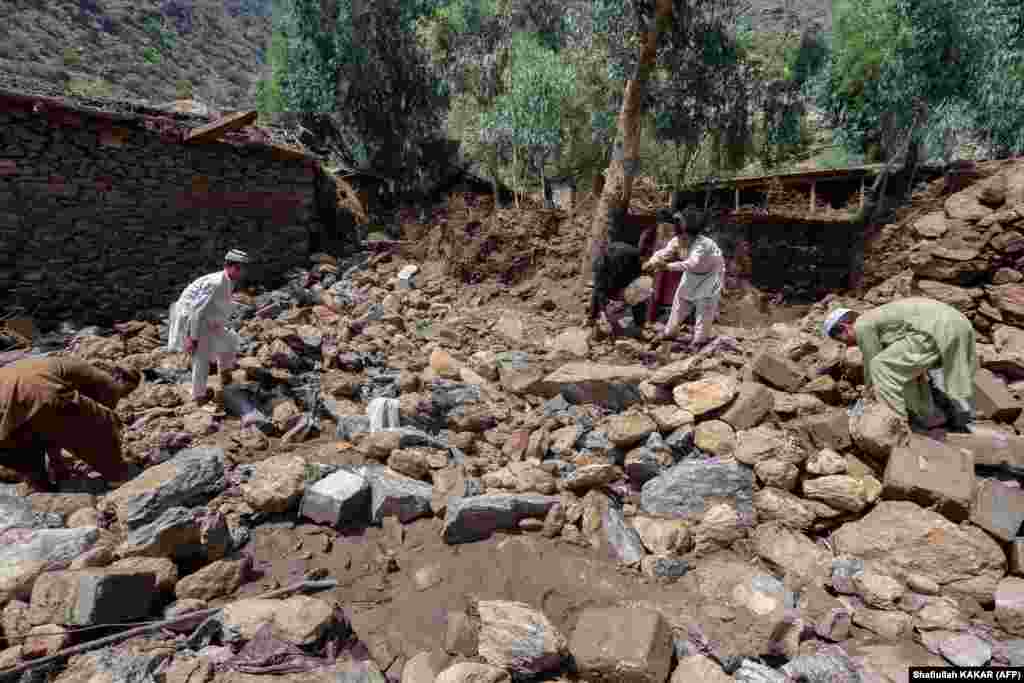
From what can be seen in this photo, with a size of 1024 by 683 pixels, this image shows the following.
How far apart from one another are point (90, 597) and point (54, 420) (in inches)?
71.2

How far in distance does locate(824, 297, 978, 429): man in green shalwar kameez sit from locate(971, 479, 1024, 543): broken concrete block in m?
0.64

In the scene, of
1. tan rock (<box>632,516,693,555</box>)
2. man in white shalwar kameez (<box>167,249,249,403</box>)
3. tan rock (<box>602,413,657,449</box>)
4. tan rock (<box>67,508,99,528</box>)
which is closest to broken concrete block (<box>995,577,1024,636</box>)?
tan rock (<box>632,516,693,555</box>)

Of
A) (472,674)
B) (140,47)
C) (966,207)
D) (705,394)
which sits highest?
(140,47)

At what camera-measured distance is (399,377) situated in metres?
5.16

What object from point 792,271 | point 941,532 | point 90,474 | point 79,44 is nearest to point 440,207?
point 792,271

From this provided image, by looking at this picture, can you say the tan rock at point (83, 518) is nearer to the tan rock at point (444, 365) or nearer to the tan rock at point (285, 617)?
the tan rock at point (285, 617)

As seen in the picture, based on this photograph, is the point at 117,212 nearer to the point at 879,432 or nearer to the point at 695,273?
the point at 695,273

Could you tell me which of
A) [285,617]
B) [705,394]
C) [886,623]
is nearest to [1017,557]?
[886,623]

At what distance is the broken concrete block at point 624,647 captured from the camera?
2.16 metres

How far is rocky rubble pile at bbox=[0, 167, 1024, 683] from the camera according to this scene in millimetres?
2281

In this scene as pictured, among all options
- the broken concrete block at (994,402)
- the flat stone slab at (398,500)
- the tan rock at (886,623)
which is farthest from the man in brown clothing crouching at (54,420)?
the broken concrete block at (994,402)

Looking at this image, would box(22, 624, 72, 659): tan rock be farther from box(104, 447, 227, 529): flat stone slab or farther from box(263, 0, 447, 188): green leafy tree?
box(263, 0, 447, 188): green leafy tree

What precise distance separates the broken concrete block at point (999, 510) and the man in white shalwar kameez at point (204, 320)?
5.44 meters

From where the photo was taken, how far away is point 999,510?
2.89 metres
